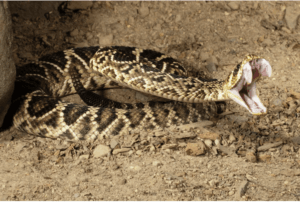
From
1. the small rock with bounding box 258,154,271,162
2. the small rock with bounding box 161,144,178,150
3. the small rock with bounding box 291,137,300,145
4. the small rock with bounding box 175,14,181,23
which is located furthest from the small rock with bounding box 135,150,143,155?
the small rock with bounding box 175,14,181,23

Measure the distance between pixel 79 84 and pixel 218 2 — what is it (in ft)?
9.06

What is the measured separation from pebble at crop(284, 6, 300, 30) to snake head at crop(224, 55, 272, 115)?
252 cm

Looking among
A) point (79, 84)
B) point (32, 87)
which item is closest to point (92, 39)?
point (79, 84)

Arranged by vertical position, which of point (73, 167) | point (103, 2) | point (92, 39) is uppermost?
point (103, 2)

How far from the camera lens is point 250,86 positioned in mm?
3768

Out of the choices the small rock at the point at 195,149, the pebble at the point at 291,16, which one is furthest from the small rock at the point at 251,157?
the pebble at the point at 291,16

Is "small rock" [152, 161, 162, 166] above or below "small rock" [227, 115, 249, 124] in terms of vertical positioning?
below

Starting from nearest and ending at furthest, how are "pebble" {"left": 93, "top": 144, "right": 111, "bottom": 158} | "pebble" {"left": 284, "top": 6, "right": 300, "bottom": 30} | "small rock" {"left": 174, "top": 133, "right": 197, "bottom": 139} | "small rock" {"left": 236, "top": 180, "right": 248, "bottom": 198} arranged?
"small rock" {"left": 236, "top": 180, "right": 248, "bottom": 198}, "pebble" {"left": 93, "top": 144, "right": 111, "bottom": 158}, "small rock" {"left": 174, "top": 133, "right": 197, "bottom": 139}, "pebble" {"left": 284, "top": 6, "right": 300, "bottom": 30}

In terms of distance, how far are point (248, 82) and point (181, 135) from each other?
95 centimetres

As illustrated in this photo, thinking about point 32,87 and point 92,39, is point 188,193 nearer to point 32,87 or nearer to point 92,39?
point 32,87

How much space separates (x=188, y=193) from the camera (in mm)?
3135

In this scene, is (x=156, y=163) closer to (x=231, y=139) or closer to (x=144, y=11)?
(x=231, y=139)

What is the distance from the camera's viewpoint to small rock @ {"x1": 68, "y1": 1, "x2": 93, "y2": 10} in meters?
6.20

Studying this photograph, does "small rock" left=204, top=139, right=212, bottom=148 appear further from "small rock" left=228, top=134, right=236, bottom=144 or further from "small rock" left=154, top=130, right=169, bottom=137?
"small rock" left=154, top=130, right=169, bottom=137
